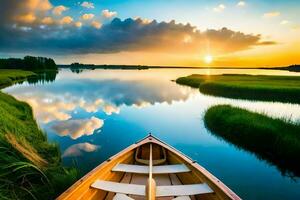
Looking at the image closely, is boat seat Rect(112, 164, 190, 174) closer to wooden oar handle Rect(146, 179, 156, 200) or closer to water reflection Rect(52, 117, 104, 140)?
wooden oar handle Rect(146, 179, 156, 200)

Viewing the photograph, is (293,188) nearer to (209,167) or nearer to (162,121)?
(209,167)

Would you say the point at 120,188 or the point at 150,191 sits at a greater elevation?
the point at 150,191

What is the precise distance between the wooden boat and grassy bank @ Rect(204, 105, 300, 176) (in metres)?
4.99

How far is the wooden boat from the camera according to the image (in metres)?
5.14

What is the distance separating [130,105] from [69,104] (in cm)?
611

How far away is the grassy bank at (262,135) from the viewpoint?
10.0 meters

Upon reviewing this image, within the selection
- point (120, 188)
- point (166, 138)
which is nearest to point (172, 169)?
point (120, 188)

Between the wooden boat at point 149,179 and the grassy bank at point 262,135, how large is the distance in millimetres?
4992

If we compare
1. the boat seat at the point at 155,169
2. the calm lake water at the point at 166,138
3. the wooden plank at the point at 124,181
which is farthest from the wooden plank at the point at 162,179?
the calm lake water at the point at 166,138

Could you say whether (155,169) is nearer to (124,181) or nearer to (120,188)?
(124,181)

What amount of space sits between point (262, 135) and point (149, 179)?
8.61 metres

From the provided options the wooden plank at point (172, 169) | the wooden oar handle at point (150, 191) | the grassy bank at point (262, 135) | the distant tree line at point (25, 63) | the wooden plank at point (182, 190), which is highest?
the distant tree line at point (25, 63)

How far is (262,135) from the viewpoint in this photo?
11836 millimetres

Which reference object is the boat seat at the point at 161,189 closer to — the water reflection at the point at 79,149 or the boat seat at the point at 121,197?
the boat seat at the point at 121,197
